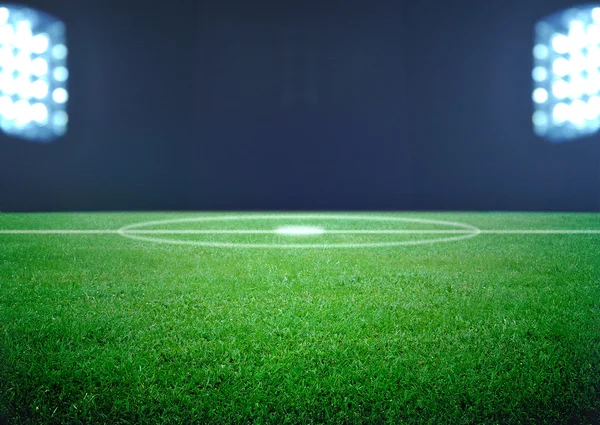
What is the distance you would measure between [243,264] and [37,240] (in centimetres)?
179

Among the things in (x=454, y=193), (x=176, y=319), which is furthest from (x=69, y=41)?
(x=176, y=319)

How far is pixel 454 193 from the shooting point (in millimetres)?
7223

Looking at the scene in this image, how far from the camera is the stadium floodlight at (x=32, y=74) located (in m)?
6.72

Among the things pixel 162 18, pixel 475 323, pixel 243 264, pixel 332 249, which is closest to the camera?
pixel 475 323

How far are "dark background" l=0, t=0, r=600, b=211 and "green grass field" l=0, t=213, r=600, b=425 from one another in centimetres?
Result: 373

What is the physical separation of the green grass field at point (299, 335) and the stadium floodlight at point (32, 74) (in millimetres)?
3921

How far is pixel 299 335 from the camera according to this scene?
74.2 inches

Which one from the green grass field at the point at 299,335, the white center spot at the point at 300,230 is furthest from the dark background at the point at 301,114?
the green grass field at the point at 299,335

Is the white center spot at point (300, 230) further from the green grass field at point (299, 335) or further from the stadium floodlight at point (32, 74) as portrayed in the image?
the stadium floodlight at point (32, 74)

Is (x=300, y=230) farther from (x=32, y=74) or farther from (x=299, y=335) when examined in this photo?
(x=32, y=74)

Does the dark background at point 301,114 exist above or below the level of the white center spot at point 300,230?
above

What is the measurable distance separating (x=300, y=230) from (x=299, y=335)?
2838 mm

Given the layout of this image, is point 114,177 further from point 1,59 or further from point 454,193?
point 454,193

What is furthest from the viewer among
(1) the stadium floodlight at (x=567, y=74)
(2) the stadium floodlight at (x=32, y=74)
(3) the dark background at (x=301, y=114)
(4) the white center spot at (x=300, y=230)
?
(3) the dark background at (x=301, y=114)
